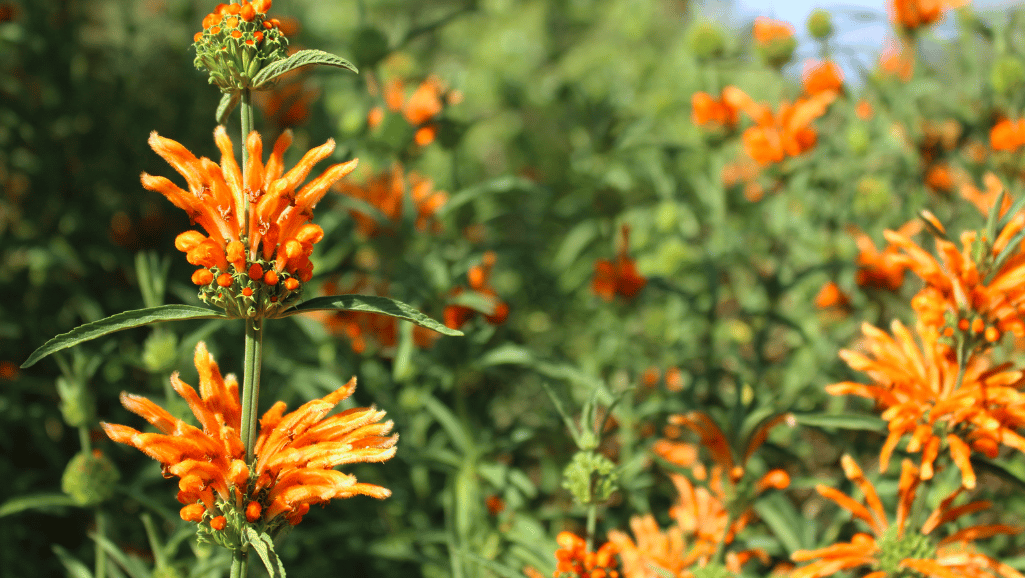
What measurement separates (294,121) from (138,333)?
44.9 inches

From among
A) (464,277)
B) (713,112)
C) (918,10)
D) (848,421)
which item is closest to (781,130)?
(713,112)

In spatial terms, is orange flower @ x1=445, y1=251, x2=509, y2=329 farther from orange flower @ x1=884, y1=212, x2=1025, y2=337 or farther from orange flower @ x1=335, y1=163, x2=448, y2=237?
orange flower @ x1=884, y1=212, x2=1025, y2=337

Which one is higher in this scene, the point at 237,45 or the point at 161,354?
the point at 237,45

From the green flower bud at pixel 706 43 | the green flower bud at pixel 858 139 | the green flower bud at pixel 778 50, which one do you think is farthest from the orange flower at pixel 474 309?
the green flower bud at pixel 858 139

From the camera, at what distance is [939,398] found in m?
1.52

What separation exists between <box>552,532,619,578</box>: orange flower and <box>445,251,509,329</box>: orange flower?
837 mm

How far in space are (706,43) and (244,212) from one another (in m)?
2.59

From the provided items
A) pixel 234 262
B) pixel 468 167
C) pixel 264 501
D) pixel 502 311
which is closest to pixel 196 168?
pixel 234 262

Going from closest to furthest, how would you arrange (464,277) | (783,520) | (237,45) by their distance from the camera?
(237,45)
(783,520)
(464,277)

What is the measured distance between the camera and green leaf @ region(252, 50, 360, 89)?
3.25ft

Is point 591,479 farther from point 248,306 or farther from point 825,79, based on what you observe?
point 825,79

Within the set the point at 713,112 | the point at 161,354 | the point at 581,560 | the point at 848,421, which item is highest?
the point at 713,112

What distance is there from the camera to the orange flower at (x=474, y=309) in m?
2.29

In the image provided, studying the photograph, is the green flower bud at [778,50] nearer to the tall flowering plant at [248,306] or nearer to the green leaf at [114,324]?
the tall flowering plant at [248,306]
